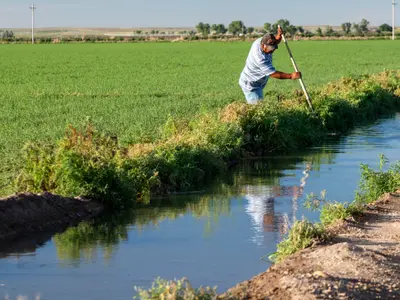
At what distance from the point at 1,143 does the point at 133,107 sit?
342 inches

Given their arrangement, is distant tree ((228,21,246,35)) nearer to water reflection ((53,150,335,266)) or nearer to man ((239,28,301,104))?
man ((239,28,301,104))

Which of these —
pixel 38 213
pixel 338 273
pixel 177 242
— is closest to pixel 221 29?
pixel 38 213

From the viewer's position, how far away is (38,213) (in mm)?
11500

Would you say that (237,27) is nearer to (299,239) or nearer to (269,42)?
(269,42)

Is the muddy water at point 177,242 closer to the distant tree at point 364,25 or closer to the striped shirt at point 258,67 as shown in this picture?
the striped shirt at point 258,67

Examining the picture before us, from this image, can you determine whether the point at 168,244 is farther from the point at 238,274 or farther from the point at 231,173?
the point at 231,173

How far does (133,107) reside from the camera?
25250 mm

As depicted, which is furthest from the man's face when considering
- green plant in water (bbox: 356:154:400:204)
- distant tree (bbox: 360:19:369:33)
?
distant tree (bbox: 360:19:369:33)

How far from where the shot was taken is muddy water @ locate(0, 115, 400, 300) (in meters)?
9.04

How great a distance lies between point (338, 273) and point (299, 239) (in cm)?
131

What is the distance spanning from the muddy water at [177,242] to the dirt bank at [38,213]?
8.8 inches

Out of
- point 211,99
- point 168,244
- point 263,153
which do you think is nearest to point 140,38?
point 211,99

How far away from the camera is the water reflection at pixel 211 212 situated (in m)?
10.7

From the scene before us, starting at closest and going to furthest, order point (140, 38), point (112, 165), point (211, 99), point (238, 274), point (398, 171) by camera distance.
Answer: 1. point (238, 274)
2. point (112, 165)
3. point (398, 171)
4. point (211, 99)
5. point (140, 38)
